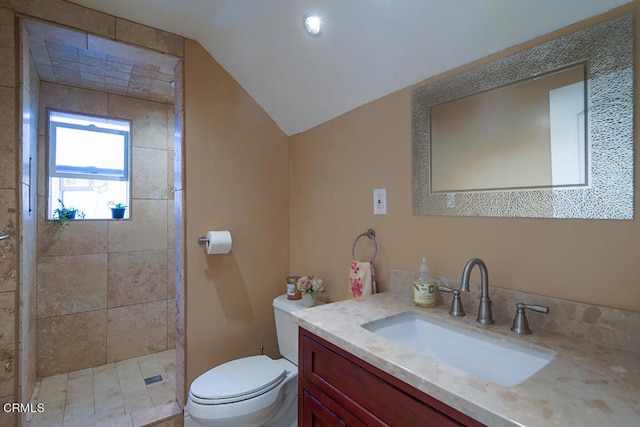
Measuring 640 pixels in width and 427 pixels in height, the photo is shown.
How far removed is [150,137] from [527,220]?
279 centimetres

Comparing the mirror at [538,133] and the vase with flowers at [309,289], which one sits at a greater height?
the mirror at [538,133]

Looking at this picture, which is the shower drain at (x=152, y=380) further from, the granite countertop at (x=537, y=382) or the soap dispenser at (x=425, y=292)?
the soap dispenser at (x=425, y=292)

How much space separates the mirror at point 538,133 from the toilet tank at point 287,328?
956 millimetres

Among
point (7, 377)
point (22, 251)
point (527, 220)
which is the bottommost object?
point (7, 377)

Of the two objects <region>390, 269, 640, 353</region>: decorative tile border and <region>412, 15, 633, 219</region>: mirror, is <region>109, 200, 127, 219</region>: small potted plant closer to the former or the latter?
<region>412, 15, 633, 219</region>: mirror

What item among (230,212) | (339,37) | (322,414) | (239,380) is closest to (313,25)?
A: (339,37)

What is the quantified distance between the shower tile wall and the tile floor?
14 cm

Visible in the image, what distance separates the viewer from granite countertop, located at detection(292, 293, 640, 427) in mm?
577

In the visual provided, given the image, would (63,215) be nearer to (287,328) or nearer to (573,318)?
(287,328)

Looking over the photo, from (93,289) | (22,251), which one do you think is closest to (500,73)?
(22,251)

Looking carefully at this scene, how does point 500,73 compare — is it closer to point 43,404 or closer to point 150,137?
point 150,137

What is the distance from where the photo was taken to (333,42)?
145 centimetres

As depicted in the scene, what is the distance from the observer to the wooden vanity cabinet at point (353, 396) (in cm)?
71

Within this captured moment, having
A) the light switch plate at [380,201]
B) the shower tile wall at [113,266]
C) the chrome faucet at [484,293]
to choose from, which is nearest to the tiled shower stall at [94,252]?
the shower tile wall at [113,266]
